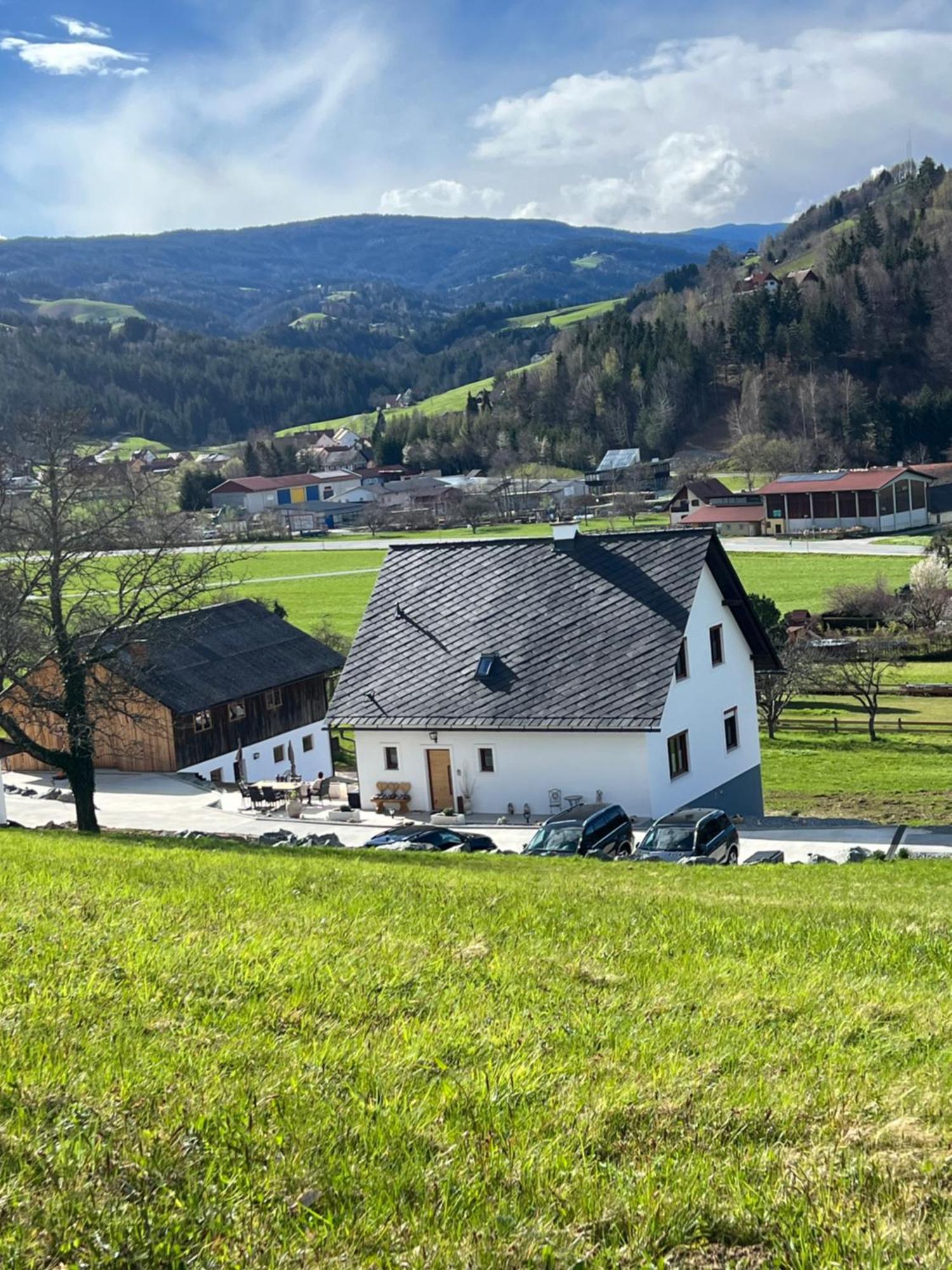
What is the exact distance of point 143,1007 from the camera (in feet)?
24.4

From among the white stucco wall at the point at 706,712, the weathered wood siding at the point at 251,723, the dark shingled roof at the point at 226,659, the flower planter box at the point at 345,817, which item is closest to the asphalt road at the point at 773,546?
the dark shingled roof at the point at 226,659

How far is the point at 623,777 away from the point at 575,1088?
25.0m

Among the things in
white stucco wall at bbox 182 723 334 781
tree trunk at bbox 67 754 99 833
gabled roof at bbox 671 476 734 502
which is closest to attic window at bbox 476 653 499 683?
tree trunk at bbox 67 754 99 833

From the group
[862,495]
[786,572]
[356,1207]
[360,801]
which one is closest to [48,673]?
[360,801]

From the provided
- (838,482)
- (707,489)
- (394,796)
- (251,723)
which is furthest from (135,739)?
(707,489)

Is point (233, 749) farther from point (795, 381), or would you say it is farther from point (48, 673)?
point (795, 381)

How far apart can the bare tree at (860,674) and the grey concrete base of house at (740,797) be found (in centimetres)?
1633

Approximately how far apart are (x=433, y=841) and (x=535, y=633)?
940 centimetres

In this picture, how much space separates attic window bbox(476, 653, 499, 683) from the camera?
33594 mm

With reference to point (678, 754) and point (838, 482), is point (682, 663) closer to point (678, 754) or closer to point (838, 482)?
point (678, 754)

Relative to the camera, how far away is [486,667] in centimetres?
3366

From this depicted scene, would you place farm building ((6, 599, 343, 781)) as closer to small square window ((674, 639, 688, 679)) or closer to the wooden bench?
the wooden bench

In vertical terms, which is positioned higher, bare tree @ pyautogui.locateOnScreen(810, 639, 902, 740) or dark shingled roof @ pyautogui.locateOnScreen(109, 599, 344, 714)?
dark shingled roof @ pyautogui.locateOnScreen(109, 599, 344, 714)

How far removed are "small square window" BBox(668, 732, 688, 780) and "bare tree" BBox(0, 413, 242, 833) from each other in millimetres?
12335
